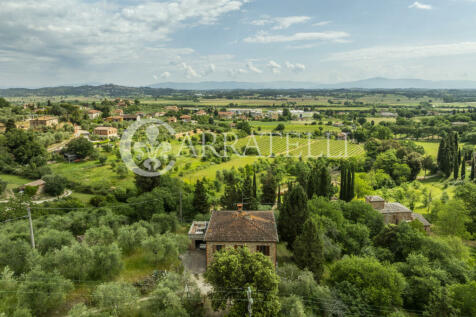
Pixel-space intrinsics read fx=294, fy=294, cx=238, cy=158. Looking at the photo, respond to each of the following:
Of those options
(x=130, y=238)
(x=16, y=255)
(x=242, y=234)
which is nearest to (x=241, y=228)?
(x=242, y=234)

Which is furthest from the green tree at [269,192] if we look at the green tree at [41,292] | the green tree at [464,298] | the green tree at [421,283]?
the green tree at [41,292]

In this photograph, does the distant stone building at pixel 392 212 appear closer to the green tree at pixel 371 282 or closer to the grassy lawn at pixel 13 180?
the green tree at pixel 371 282

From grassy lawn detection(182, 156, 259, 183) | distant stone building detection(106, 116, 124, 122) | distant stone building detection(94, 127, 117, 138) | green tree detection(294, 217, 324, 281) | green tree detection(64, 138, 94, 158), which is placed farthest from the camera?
distant stone building detection(106, 116, 124, 122)

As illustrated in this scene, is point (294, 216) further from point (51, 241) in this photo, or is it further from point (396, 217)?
point (51, 241)

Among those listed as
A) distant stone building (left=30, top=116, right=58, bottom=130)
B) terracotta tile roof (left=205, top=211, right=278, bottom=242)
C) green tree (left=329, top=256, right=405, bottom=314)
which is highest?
distant stone building (left=30, top=116, right=58, bottom=130)

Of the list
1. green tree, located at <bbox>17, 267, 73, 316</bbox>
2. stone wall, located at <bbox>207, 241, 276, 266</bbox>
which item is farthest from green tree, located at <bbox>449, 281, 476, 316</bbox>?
green tree, located at <bbox>17, 267, 73, 316</bbox>

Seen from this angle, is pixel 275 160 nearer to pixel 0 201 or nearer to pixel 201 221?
pixel 201 221

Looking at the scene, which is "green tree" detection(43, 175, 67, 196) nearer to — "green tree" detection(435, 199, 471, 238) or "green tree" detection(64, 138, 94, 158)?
Answer: "green tree" detection(64, 138, 94, 158)
